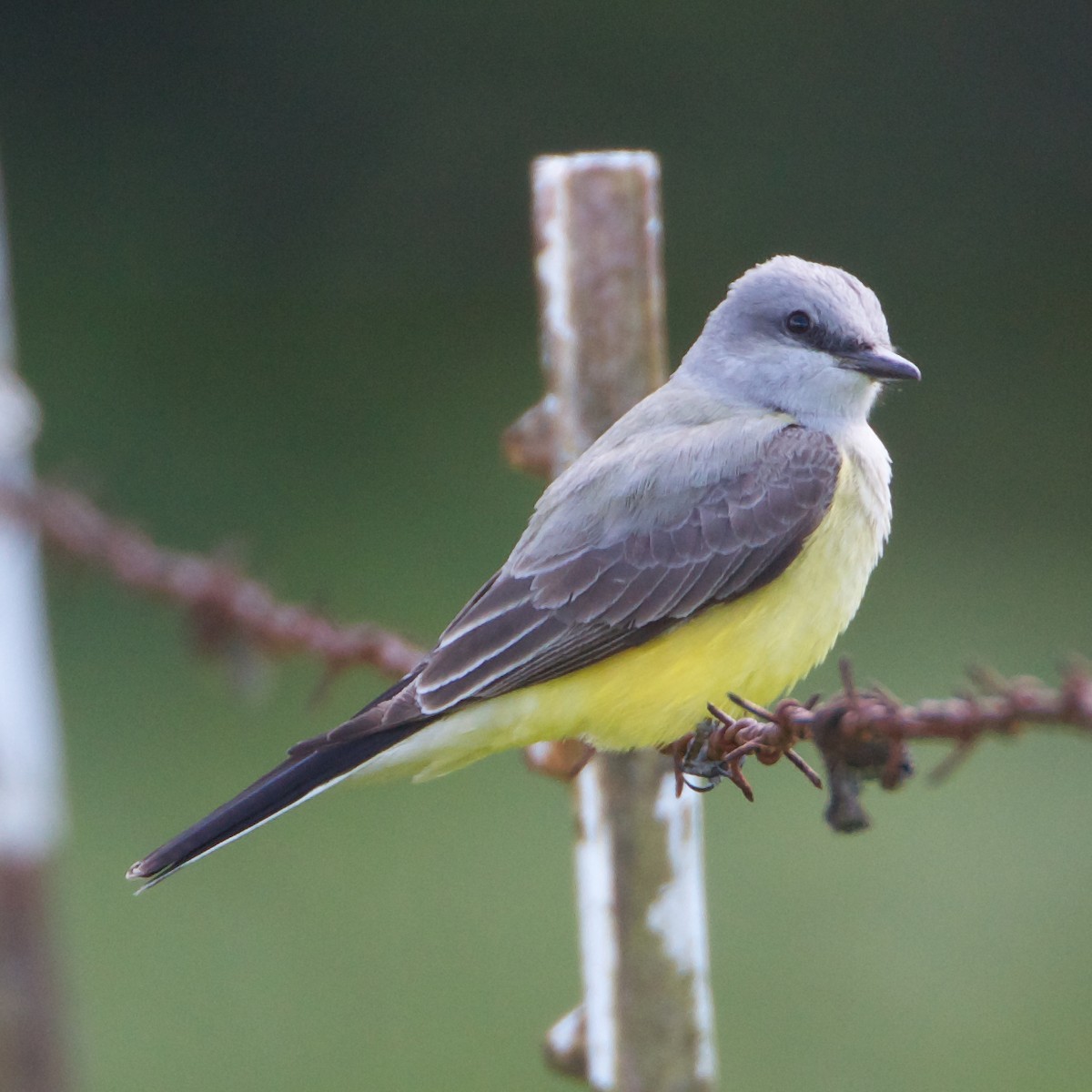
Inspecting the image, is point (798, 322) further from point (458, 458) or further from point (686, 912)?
point (458, 458)

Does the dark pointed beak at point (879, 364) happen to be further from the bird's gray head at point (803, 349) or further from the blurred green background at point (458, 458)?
the blurred green background at point (458, 458)

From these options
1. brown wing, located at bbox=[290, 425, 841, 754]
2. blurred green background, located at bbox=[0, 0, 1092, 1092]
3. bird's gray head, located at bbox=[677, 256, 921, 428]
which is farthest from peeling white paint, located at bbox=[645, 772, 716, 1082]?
blurred green background, located at bbox=[0, 0, 1092, 1092]

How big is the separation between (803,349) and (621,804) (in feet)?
3.04

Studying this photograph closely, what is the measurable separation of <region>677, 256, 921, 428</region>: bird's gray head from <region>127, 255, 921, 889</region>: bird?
12 cm

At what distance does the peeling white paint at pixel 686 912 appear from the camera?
2.75m

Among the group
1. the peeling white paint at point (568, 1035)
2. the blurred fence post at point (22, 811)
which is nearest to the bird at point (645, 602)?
the peeling white paint at point (568, 1035)

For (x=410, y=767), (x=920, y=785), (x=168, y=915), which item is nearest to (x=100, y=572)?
(x=410, y=767)

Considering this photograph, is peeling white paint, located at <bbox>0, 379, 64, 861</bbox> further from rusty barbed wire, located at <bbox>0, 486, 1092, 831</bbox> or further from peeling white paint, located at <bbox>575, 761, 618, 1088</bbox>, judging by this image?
peeling white paint, located at <bbox>575, 761, 618, 1088</bbox>

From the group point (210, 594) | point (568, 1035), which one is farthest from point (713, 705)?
point (210, 594)

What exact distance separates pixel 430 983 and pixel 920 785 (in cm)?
202

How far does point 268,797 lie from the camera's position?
2686mm

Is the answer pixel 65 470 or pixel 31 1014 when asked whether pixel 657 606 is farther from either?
pixel 65 470

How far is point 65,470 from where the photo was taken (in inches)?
326

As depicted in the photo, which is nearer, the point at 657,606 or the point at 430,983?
the point at 657,606
